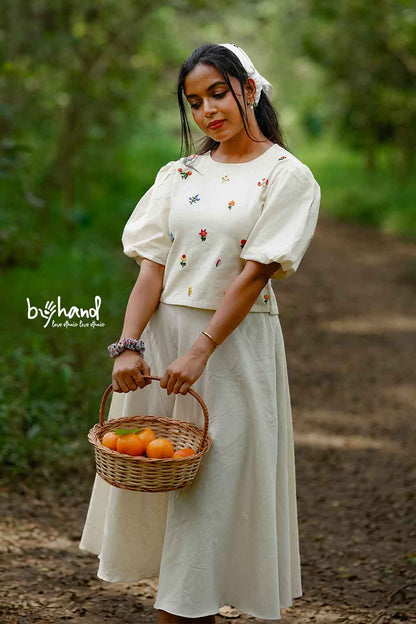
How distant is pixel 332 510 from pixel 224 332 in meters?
2.15

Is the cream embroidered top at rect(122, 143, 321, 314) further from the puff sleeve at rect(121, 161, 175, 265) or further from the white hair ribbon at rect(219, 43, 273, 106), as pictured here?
the white hair ribbon at rect(219, 43, 273, 106)

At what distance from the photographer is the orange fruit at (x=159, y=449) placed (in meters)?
2.41

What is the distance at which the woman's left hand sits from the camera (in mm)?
2443

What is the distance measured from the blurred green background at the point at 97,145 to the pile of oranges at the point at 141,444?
3.87 ft

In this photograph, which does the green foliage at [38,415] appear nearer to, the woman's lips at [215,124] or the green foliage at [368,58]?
the woman's lips at [215,124]

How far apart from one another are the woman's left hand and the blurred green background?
0.95m

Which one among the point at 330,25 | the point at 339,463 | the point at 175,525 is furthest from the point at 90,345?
the point at 330,25

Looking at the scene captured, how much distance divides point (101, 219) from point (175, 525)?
802 centimetres

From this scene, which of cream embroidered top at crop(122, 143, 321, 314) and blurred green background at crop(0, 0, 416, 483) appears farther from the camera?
blurred green background at crop(0, 0, 416, 483)

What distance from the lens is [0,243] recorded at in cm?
698

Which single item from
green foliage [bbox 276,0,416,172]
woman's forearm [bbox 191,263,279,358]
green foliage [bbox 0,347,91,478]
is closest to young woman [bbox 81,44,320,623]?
woman's forearm [bbox 191,263,279,358]

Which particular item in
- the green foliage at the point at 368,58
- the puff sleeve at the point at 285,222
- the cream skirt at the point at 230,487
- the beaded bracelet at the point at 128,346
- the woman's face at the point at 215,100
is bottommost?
the cream skirt at the point at 230,487

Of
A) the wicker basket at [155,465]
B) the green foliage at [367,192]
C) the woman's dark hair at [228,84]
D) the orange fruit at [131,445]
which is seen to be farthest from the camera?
the green foliage at [367,192]

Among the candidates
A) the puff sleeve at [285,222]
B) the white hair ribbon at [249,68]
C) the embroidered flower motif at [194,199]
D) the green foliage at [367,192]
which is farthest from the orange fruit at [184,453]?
the green foliage at [367,192]
